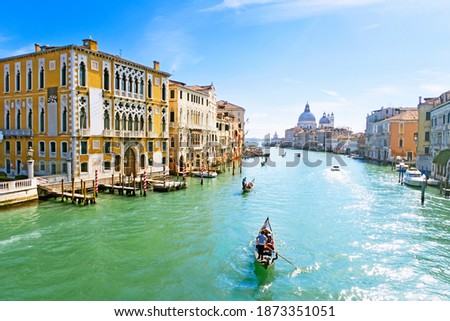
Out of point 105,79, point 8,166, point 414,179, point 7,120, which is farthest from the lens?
point 414,179

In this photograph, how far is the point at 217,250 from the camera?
1154 cm

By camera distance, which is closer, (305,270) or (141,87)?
(305,270)

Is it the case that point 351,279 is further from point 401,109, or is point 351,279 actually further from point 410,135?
point 401,109

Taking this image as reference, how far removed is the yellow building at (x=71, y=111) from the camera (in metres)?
20.6

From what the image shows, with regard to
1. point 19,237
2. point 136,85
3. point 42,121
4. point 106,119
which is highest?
point 136,85

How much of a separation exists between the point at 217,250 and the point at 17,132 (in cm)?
1764

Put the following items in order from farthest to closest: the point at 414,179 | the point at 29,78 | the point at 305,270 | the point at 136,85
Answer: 1. the point at 414,179
2. the point at 136,85
3. the point at 29,78
4. the point at 305,270

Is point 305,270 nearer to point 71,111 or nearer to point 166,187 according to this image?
point 166,187

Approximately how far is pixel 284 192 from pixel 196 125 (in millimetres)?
14047

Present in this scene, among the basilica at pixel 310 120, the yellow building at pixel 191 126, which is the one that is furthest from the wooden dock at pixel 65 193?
the basilica at pixel 310 120

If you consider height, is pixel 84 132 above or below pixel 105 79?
below

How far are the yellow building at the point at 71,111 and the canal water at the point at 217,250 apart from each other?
14.2 ft

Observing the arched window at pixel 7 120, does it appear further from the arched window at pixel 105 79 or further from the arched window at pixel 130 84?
the arched window at pixel 130 84

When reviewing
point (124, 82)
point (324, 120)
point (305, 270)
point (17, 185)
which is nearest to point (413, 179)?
point (305, 270)
